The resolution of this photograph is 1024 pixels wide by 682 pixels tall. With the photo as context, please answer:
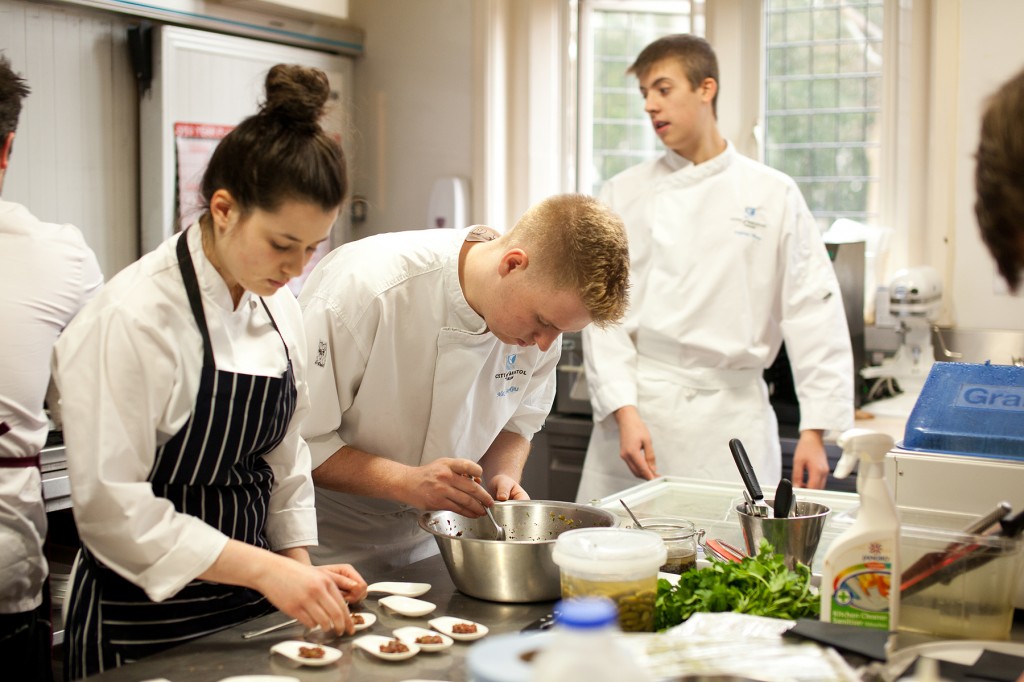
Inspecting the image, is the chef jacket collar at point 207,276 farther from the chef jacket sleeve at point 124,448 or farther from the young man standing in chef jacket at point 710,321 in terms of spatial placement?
the young man standing in chef jacket at point 710,321

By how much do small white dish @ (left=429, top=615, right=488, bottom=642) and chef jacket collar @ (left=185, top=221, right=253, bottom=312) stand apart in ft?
1.67

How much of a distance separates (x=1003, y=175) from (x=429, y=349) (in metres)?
1.01

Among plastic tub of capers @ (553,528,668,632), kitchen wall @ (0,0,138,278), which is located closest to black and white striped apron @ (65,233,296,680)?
plastic tub of capers @ (553,528,668,632)

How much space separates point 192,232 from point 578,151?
282 cm

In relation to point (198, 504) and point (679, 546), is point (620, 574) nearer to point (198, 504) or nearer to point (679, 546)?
point (679, 546)

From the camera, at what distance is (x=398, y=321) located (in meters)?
1.81

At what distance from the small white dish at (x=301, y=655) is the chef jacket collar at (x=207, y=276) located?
46 cm

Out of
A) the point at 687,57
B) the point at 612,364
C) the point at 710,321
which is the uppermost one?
the point at 687,57

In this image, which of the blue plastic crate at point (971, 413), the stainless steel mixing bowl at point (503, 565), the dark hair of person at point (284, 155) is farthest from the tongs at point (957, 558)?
the dark hair of person at point (284, 155)

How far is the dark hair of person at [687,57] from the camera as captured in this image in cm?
269

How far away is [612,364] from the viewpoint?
9.09 ft

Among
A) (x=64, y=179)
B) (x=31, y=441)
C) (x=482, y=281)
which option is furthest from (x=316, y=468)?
(x=64, y=179)

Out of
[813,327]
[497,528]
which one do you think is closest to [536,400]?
[497,528]

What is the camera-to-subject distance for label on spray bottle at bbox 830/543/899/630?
122 centimetres
